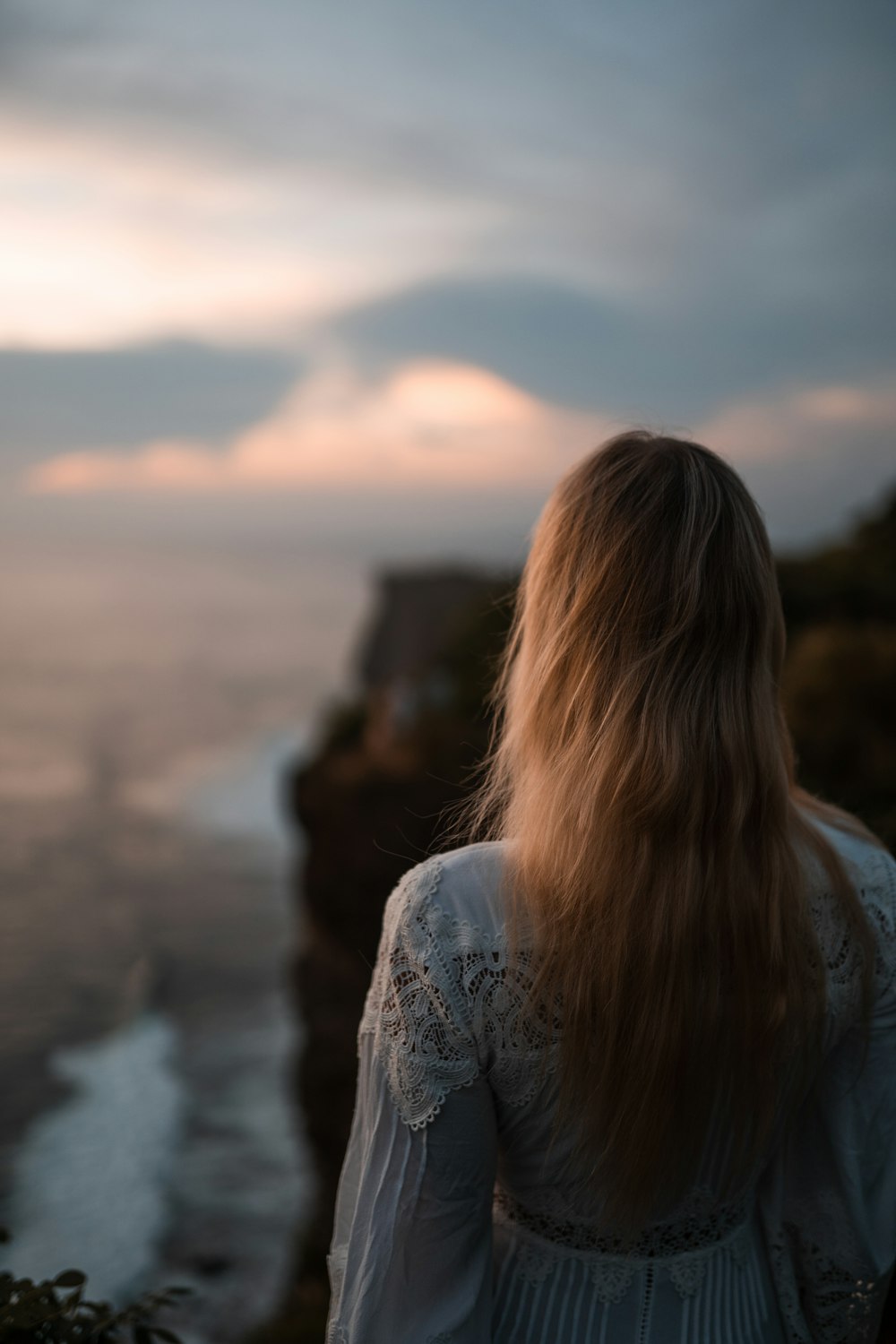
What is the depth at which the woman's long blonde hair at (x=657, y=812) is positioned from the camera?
110 cm

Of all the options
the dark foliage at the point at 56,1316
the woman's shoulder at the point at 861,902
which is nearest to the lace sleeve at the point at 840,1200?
the woman's shoulder at the point at 861,902

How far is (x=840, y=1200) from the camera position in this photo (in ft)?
4.77

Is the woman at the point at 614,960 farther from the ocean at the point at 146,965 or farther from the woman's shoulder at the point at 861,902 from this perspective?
the ocean at the point at 146,965

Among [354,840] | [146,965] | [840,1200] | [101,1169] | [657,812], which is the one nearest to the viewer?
[657,812]

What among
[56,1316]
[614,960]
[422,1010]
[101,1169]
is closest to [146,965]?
[101,1169]

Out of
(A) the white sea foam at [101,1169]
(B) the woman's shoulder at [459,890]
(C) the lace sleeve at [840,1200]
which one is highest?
(B) the woman's shoulder at [459,890]

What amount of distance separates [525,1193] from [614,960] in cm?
47

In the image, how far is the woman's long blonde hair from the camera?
1.10 meters

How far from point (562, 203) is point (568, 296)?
2.14 feet

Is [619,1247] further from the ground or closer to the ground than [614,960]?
closer to the ground

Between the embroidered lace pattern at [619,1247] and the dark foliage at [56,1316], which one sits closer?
the dark foliage at [56,1316]

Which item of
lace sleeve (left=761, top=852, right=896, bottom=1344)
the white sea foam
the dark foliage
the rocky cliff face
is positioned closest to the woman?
lace sleeve (left=761, top=852, right=896, bottom=1344)

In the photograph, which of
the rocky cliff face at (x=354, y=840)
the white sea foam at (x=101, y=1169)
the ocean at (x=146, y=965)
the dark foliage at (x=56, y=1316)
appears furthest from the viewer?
the rocky cliff face at (x=354, y=840)

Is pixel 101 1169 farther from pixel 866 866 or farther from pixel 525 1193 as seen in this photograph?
pixel 866 866
